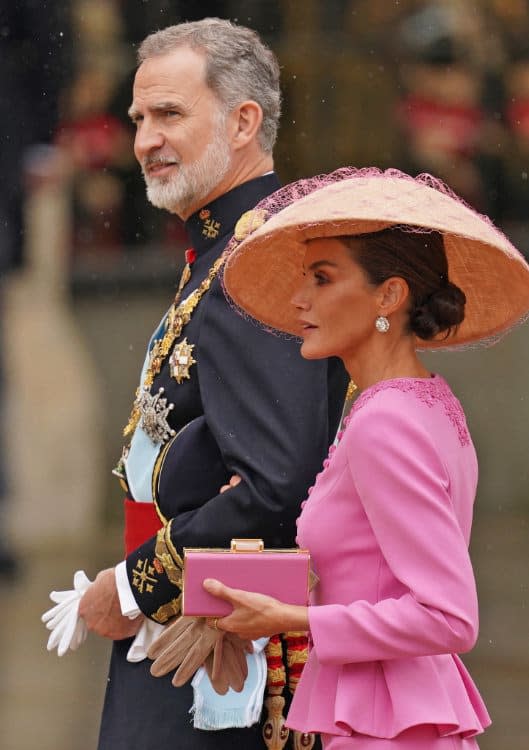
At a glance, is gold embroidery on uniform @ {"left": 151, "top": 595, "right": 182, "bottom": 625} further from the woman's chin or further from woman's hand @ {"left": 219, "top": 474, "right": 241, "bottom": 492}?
the woman's chin

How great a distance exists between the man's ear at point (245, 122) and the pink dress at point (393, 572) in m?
0.90

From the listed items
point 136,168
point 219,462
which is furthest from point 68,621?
point 136,168

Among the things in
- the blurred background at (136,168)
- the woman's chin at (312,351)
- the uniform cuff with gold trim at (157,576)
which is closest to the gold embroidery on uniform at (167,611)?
the uniform cuff with gold trim at (157,576)

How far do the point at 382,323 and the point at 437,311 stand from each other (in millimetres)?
88

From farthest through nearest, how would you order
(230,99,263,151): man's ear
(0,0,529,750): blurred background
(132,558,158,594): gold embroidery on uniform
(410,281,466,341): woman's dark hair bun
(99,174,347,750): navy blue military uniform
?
(0,0,529,750): blurred background → (230,99,263,151): man's ear → (132,558,158,594): gold embroidery on uniform → (99,174,347,750): navy blue military uniform → (410,281,466,341): woman's dark hair bun

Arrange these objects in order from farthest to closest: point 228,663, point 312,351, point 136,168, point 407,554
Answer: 1. point 136,168
2. point 228,663
3. point 312,351
4. point 407,554

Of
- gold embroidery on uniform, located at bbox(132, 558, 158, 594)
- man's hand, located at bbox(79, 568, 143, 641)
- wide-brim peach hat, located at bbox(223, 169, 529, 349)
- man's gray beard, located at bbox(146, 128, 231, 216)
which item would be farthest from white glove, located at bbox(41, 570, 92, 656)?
man's gray beard, located at bbox(146, 128, 231, 216)

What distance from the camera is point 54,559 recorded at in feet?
28.3

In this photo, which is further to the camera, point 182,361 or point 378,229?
point 182,361

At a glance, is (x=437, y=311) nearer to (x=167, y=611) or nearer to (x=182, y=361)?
(x=182, y=361)

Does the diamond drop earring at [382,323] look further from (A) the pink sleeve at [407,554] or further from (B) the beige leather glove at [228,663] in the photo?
(B) the beige leather glove at [228,663]

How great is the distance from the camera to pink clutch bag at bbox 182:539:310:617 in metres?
2.84

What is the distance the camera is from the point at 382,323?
9.59 feet

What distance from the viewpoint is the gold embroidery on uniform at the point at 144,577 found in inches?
135
